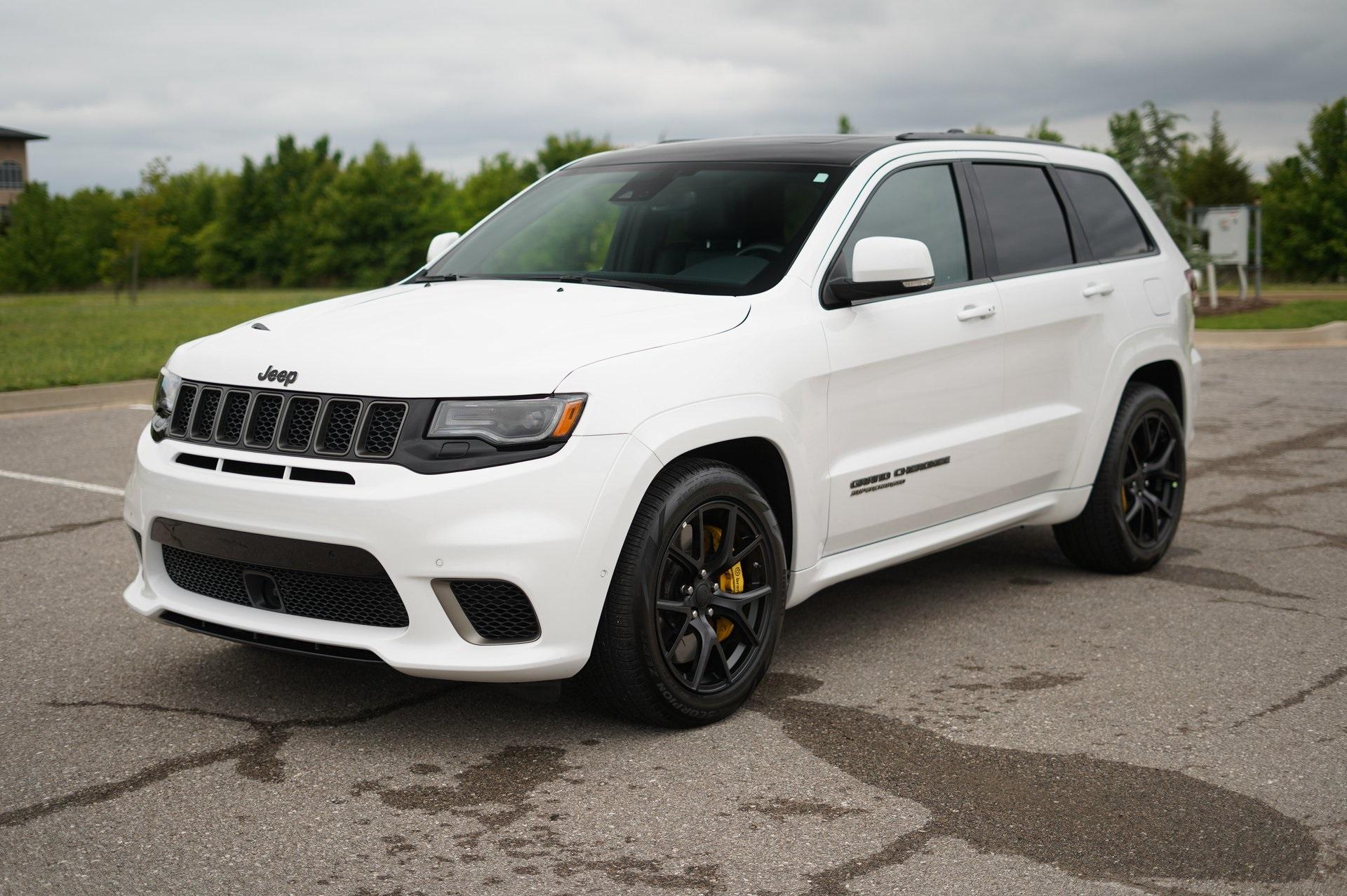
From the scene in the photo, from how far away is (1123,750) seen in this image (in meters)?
4.01

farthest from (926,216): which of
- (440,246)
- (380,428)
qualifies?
(380,428)

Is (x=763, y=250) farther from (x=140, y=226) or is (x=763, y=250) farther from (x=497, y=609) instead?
(x=140, y=226)

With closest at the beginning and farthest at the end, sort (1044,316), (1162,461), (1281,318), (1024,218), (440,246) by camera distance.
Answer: (1044,316)
(1024,218)
(440,246)
(1162,461)
(1281,318)

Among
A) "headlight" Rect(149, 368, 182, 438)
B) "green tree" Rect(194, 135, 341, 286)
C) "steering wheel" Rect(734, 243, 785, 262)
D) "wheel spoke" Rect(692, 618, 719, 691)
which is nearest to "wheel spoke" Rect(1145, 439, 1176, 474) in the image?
"steering wheel" Rect(734, 243, 785, 262)

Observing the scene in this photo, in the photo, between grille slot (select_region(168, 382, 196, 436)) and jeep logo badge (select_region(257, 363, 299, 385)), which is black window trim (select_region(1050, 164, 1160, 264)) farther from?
grille slot (select_region(168, 382, 196, 436))

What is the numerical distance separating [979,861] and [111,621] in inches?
142

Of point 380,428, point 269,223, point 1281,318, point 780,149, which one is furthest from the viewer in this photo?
point 269,223

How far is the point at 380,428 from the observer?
374 centimetres

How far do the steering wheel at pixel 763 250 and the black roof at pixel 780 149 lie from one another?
419mm

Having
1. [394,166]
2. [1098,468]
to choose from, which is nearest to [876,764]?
[1098,468]

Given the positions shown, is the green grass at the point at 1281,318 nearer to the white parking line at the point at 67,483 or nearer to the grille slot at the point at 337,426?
the white parking line at the point at 67,483

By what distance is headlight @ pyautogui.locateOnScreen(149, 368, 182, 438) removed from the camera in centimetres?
426

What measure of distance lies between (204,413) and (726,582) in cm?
168

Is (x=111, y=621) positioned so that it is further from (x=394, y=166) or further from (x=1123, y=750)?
(x=394, y=166)
